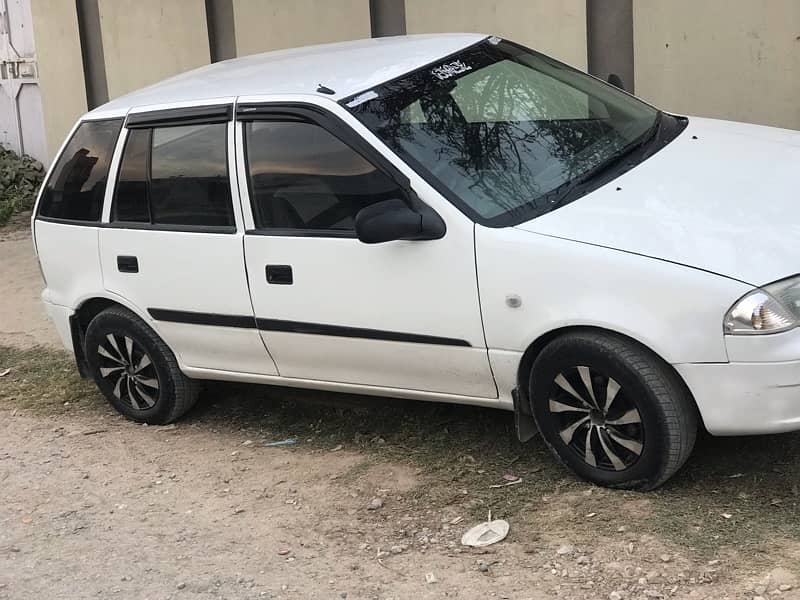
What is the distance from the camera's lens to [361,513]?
4.50 m

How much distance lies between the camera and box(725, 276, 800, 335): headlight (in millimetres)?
3680

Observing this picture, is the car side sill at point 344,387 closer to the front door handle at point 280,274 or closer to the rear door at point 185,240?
the rear door at point 185,240

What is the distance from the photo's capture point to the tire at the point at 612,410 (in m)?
3.94

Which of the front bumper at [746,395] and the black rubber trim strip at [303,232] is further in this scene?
the black rubber trim strip at [303,232]

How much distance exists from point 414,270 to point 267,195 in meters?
0.91

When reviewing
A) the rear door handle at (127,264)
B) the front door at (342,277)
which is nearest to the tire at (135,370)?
the rear door handle at (127,264)

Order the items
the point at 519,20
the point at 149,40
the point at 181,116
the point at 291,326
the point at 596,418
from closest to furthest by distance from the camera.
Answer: the point at 596,418 → the point at 291,326 → the point at 181,116 → the point at 519,20 → the point at 149,40

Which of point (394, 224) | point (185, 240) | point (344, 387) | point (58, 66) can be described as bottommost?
point (344, 387)

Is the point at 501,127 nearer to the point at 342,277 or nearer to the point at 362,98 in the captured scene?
the point at 362,98

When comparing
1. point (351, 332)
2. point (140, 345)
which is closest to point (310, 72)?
point (351, 332)

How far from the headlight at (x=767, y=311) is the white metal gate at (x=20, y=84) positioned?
1149cm

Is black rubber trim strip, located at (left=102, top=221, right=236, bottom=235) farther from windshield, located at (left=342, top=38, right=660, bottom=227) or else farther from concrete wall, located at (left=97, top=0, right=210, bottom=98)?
concrete wall, located at (left=97, top=0, right=210, bottom=98)

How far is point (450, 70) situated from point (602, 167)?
3.03ft

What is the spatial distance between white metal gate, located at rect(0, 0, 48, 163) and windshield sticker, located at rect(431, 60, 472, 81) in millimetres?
9626
